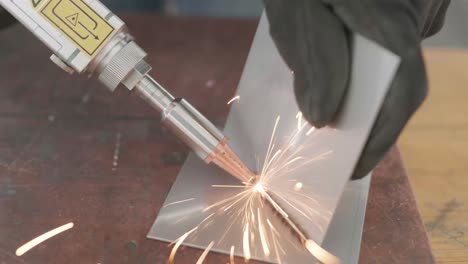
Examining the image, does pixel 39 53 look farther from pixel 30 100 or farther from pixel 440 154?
pixel 440 154

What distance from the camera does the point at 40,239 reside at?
1.96 feet

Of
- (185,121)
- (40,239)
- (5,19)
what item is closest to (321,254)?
(185,121)

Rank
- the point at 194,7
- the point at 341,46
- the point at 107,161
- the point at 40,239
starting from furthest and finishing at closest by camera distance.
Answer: the point at 194,7
the point at 107,161
the point at 40,239
the point at 341,46

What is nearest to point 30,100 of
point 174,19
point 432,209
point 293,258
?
point 174,19

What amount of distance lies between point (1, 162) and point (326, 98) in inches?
17.2

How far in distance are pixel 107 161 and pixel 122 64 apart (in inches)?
7.3

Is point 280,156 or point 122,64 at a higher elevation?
point 122,64

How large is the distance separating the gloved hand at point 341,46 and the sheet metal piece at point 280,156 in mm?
12

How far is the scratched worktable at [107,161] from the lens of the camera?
23.5 inches

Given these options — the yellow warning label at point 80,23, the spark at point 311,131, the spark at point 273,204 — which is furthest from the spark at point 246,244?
the yellow warning label at point 80,23

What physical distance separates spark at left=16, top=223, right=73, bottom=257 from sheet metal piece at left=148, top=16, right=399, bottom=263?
99 millimetres

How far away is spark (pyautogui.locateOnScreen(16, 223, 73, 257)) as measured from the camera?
585mm

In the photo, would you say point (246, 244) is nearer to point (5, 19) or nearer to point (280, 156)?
point (280, 156)

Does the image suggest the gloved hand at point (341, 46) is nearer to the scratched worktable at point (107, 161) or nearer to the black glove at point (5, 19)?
the scratched worktable at point (107, 161)
